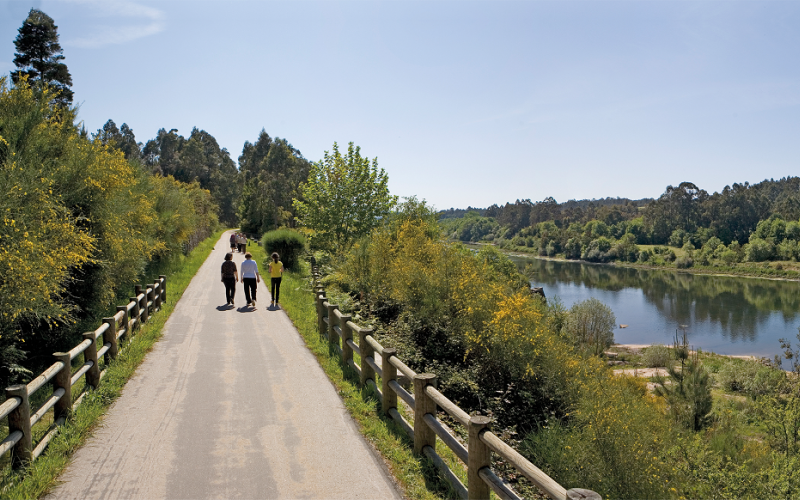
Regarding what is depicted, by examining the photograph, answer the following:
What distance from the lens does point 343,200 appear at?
1031 inches

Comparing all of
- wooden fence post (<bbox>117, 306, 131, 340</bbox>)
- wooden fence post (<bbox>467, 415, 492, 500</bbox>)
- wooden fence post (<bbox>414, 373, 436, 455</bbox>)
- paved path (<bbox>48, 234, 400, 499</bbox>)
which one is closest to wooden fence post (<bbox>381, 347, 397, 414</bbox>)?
paved path (<bbox>48, 234, 400, 499</bbox>)

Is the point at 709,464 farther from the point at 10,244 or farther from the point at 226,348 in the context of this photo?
the point at 10,244

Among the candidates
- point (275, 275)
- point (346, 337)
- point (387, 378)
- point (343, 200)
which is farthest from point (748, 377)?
point (387, 378)

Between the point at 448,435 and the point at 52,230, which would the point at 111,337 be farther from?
the point at 448,435

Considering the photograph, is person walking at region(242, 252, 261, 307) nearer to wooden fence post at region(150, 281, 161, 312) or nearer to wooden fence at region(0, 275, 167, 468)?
wooden fence post at region(150, 281, 161, 312)

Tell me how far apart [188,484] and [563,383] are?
26.5 feet

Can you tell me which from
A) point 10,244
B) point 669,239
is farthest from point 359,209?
point 669,239

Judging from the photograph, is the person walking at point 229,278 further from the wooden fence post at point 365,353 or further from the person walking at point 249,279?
the wooden fence post at point 365,353

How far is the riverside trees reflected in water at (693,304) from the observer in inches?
1945

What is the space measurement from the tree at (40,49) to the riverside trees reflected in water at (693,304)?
37499mm

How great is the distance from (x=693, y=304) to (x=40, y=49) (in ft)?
243

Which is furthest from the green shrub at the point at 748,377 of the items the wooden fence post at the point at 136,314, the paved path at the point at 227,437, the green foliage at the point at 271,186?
the green foliage at the point at 271,186

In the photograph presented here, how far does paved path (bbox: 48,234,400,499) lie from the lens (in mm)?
4684

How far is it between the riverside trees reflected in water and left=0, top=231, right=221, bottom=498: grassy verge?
1496 inches
